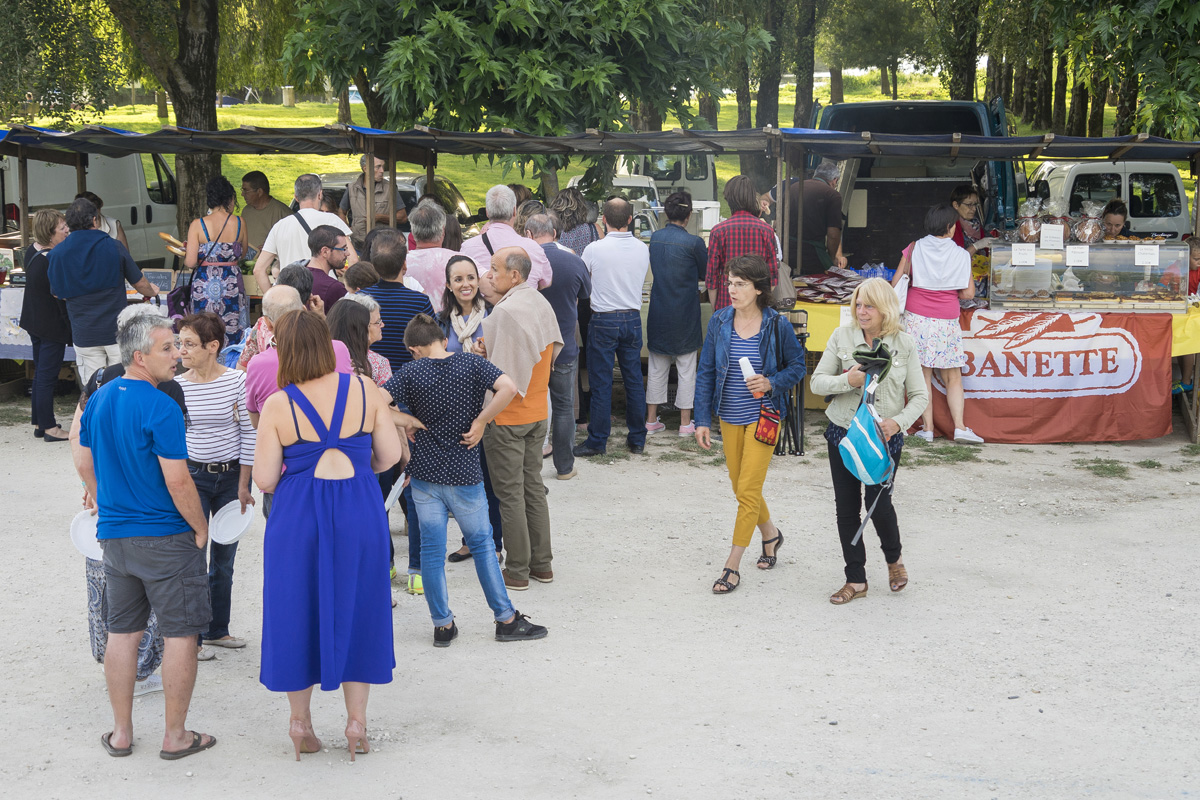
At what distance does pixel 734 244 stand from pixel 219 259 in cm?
407

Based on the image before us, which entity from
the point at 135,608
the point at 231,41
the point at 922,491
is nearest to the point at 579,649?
the point at 135,608

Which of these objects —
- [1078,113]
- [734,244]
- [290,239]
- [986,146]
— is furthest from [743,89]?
[290,239]

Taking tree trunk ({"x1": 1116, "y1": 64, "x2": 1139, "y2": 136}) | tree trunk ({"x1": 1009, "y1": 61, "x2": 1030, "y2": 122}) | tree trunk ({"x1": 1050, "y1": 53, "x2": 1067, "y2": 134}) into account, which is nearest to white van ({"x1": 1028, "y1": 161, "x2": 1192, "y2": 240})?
tree trunk ({"x1": 1116, "y1": 64, "x2": 1139, "y2": 136})

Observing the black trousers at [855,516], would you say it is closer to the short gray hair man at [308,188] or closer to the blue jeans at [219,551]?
the blue jeans at [219,551]

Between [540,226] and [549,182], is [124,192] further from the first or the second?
[540,226]

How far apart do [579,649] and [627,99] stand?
8526 millimetres

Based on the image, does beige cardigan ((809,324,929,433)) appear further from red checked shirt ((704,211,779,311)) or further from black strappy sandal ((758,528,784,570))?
red checked shirt ((704,211,779,311))

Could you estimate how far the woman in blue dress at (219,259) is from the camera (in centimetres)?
868

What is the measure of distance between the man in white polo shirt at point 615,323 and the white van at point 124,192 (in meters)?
8.16

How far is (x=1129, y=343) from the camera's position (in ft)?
29.5

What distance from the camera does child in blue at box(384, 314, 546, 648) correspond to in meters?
5.02

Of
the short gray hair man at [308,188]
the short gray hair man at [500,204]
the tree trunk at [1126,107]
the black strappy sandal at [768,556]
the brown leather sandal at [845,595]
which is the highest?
the tree trunk at [1126,107]

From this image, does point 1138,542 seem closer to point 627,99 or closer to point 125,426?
point 125,426

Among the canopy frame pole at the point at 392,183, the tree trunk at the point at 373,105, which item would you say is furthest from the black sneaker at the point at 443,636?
the tree trunk at the point at 373,105
